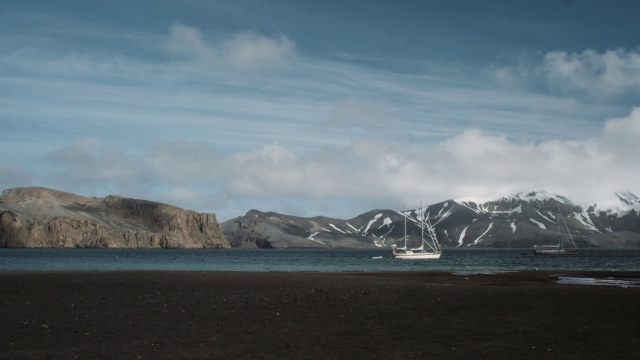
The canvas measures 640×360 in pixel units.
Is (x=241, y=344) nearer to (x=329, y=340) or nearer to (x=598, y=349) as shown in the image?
(x=329, y=340)

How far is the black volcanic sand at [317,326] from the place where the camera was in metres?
15.9

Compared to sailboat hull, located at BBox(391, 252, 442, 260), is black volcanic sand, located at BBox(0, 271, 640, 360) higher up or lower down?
lower down

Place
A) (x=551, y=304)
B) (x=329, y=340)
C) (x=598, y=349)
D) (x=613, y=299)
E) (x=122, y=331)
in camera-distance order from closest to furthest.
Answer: (x=598, y=349), (x=329, y=340), (x=122, y=331), (x=551, y=304), (x=613, y=299)

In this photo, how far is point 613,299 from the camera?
30.6 m

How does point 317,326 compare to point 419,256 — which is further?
point 419,256

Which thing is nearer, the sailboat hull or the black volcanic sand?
the black volcanic sand

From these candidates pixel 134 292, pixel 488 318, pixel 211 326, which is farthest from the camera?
pixel 134 292

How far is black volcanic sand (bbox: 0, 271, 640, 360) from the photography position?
15898mm

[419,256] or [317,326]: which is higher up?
[419,256]

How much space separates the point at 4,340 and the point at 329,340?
910 centimetres

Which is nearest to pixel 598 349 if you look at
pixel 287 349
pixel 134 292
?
pixel 287 349

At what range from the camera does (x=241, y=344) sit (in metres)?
17.0

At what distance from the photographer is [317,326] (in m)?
20.7

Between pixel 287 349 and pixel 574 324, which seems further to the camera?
pixel 574 324
